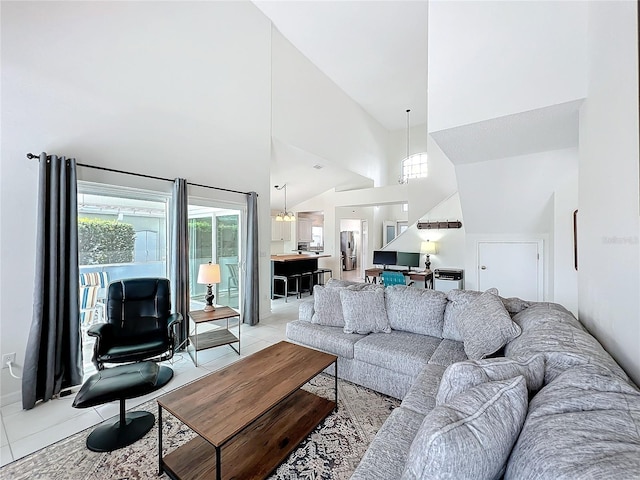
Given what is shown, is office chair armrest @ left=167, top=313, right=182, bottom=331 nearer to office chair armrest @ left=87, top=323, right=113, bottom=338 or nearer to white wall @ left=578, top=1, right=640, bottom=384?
office chair armrest @ left=87, top=323, right=113, bottom=338

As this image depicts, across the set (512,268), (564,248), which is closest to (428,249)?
(512,268)

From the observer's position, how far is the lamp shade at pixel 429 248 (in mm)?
6172

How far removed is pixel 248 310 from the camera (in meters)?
4.58

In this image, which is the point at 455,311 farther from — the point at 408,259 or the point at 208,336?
the point at 408,259

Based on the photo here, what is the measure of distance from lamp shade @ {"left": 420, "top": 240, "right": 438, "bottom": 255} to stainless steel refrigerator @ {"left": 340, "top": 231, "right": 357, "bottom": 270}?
160 inches

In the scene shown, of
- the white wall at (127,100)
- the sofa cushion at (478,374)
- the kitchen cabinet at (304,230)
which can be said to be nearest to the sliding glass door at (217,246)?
the white wall at (127,100)

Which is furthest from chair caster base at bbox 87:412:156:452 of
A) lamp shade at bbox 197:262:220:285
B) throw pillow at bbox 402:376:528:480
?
throw pillow at bbox 402:376:528:480

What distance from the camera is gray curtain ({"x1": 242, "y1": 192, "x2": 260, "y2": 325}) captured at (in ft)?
15.0

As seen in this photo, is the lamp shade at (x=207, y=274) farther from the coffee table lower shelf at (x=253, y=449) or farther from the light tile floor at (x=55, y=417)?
the coffee table lower shelf at (x=253, y=449)

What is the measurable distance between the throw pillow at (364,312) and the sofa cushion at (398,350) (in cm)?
10

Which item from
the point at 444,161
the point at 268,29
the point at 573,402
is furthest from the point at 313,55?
the point at 573,402

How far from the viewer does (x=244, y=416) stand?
5.04ft

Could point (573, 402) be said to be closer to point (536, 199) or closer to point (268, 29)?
point (536, 199)

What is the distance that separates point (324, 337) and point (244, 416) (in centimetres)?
138
